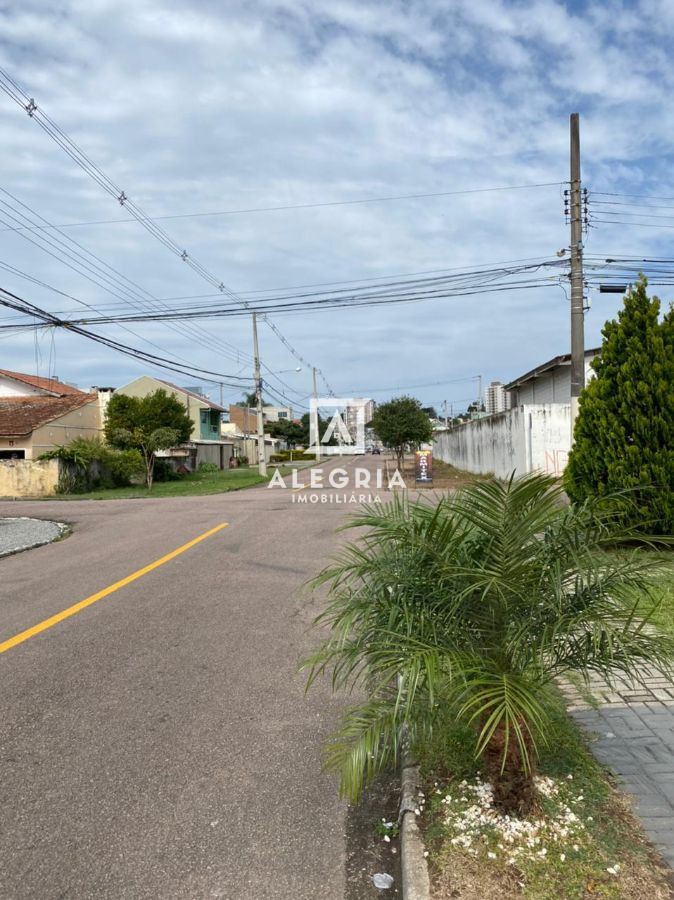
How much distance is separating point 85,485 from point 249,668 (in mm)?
27285

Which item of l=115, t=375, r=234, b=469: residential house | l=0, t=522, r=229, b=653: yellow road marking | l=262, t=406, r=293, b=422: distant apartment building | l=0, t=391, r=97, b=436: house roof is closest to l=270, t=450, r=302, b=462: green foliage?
l=115, t=375, r=234, b=469: residential house

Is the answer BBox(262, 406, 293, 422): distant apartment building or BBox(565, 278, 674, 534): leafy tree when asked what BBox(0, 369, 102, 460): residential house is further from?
BBox(262, 406, 293, 422): distant apartment building

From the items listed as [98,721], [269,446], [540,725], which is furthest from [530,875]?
[269,446]

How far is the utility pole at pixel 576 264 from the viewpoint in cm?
1328

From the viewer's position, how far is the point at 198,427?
175 feet

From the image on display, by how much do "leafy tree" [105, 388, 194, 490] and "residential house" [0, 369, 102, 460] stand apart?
133cm

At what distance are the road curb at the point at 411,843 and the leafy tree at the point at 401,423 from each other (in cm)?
3302

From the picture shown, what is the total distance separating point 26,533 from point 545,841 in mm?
13920

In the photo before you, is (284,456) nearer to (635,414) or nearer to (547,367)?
(547,367)

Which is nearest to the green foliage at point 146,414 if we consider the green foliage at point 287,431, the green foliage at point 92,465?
the green foliage at point 92,465

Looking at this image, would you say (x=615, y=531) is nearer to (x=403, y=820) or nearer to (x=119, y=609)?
(x=403, y=820)

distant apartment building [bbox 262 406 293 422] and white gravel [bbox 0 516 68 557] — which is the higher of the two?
distant apartment building [bbox 262 406 293 422]

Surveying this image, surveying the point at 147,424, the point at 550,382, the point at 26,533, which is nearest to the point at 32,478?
the point at 147,424

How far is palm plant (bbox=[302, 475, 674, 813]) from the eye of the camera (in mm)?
2596
